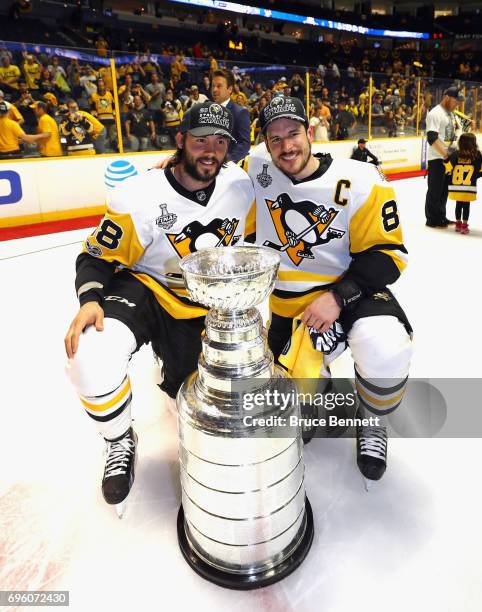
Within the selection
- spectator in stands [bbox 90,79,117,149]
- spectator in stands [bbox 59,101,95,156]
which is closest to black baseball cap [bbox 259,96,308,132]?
spectator in stands [bbox 59,101,95,156]

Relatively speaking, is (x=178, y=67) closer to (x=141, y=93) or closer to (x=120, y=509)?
(x=141, y=93)

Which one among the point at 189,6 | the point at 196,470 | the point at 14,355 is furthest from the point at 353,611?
the point at 189,6

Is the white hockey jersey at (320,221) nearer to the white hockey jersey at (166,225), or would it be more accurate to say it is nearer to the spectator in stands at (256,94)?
the white hockey jersey at (166,225)

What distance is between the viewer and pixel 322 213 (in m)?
1.43

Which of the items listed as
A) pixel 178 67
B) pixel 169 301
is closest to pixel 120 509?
pixel 169 301

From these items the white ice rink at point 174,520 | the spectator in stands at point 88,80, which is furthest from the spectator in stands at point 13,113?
the white ice rink at point 174,520

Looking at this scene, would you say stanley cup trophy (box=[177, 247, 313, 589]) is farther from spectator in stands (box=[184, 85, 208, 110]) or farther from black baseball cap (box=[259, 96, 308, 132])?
spectator in stands (box=[184, 85, 208, 110])

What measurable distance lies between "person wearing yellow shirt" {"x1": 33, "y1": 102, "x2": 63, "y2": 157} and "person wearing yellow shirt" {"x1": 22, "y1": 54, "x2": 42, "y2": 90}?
0.21 meters

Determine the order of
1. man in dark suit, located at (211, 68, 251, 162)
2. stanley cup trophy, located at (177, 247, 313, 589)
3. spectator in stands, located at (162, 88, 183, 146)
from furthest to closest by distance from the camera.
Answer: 1. spectator in stands, located at (162, 88, 183, 146)
2. man in dark suit, located at (211, 68, 251, 162)
3. stanley cup trophy, located at (177, 247, 313, 589)

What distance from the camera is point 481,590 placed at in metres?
0.98

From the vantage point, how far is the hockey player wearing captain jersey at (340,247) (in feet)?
4.16

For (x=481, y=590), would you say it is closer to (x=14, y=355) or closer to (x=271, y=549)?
(x=271, y=549)

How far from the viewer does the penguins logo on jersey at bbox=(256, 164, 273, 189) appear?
1.50 metres

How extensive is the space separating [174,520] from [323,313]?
634mm
